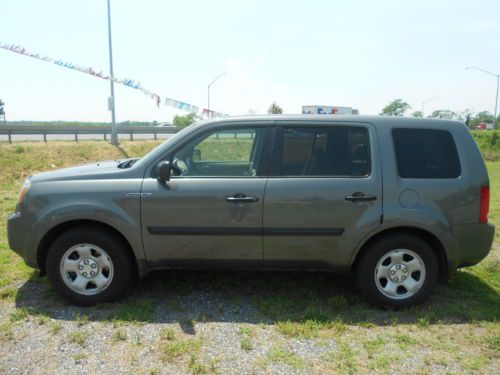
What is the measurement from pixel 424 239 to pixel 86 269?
123 inches

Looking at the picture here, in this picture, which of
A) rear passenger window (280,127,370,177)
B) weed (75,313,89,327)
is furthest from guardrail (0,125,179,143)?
rear passenger window (280,127,370,177)

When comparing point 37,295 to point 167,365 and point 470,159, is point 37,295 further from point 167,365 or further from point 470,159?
point 470,159

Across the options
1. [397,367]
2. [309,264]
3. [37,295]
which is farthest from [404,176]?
[37,295]

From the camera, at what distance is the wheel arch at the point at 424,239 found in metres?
3.60

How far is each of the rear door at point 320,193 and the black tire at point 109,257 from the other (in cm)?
131

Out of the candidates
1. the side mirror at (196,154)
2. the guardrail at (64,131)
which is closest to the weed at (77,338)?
the side mirror at (196,154)

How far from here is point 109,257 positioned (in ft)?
11.9

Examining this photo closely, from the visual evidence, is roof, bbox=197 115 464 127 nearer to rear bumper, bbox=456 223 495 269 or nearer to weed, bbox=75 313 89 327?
rear bumper, bbox=456 223 495 269

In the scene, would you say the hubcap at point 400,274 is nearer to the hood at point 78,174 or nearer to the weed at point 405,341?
the weed at point 405,341

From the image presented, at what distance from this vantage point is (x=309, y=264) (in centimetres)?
363

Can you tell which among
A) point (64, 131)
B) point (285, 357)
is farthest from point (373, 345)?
point (64, 131)

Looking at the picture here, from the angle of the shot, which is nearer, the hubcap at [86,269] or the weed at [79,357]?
the weed at [79,357]

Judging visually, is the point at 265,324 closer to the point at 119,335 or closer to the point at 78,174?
the point at 119,335

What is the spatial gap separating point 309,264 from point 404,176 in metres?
1.16
